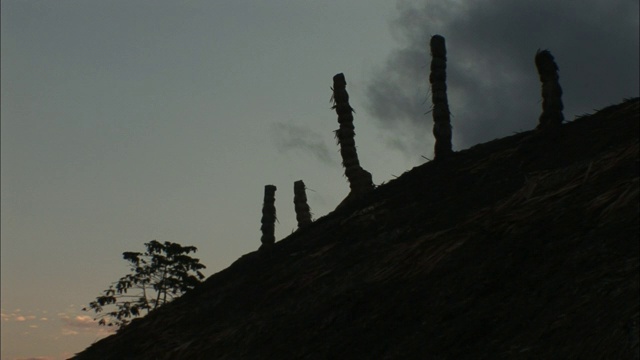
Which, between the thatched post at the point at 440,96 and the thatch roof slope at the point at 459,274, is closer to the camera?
the thatch roof slope at the point at 459,274

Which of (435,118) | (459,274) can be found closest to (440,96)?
(435,118)

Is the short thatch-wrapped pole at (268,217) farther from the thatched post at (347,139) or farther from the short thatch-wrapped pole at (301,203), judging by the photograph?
the thatched post at (347,139)

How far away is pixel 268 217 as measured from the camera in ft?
67.6

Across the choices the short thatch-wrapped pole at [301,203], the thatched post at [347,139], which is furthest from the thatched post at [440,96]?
the short thatch-wrapped pole at [301,203]

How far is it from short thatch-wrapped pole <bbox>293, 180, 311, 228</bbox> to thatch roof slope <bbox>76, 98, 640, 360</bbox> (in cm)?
687

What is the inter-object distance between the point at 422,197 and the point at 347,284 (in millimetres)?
3013

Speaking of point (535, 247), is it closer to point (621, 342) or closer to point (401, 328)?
point (401, 328)

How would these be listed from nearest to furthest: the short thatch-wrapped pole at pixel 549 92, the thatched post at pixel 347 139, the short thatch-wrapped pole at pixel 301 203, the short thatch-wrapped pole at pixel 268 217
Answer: the short thatch-wrapped pole at pixel 549 92, the thatched post at pixel 347 139, the short thatch-wrapped pole at pixel 268 217, the short thatch-wrapped pole at pixel 301 203

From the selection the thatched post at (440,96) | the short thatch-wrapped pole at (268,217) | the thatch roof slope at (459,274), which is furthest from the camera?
the short thatch-wrapped pole at (268,217)

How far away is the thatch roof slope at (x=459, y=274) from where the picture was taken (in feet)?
24.9

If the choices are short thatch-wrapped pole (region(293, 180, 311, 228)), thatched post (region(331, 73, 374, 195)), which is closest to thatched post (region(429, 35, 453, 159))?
thatched post (region(331, 73, 374, 195))

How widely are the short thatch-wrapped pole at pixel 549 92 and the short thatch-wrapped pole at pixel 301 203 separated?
8.82 metres

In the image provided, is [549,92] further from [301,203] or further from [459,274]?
[301,203]

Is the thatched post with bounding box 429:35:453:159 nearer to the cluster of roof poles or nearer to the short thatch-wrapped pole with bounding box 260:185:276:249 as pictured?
the cluster of roof poles
